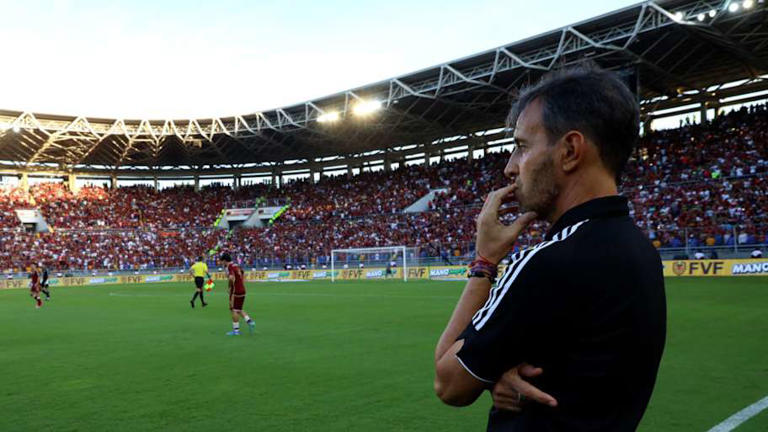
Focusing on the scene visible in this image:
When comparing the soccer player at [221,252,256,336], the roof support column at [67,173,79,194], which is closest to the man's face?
the soccer player at [221,252,256,336]

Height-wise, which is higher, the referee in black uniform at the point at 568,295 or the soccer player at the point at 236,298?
the referee in black uniform at the point at 568,295

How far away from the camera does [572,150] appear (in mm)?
1770

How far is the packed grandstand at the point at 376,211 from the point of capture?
30016 mm

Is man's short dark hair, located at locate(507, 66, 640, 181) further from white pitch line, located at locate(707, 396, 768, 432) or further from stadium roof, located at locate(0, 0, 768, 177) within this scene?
stadium roof, located at locate(0, 0, 768, 177)

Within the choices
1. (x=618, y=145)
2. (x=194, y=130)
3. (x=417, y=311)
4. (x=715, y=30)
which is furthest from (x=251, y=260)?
(x=618, y=145)

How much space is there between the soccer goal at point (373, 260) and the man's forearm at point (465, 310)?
37.0 m

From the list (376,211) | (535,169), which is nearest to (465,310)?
(535,169)

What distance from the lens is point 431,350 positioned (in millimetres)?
10766

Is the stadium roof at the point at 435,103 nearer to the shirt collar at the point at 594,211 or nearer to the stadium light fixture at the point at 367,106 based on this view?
the stadium light fixture at the point at 367,106

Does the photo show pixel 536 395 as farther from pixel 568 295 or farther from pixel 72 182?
pixel 72 182

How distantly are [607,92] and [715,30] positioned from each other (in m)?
35.3

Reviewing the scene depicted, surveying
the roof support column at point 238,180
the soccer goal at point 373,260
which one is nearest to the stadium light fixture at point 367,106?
the soccer goal at point 373,260

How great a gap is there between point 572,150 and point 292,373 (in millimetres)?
8027

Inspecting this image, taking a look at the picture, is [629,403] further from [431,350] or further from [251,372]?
[431,350]
